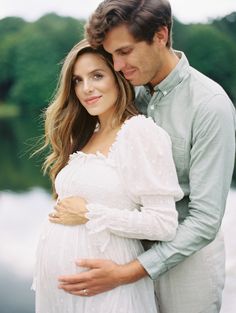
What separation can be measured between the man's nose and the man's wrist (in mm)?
635

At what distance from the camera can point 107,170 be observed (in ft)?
6.70

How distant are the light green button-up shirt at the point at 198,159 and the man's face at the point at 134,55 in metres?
0.12

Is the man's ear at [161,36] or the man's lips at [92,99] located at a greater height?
the man's ear at [161,36]

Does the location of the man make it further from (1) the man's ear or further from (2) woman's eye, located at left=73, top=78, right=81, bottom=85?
(2) woman's eye, located at left=73, top=78, right=81, bottom=85

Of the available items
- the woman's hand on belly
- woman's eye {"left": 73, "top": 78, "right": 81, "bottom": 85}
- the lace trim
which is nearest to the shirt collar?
the lace trim

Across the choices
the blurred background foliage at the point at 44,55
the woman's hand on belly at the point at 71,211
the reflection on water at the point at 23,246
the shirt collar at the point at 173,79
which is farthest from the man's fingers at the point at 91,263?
the blurred background foliage at the point at 44,55

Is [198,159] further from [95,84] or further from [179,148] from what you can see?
[95,84]

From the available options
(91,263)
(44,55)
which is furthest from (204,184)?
(44,55)

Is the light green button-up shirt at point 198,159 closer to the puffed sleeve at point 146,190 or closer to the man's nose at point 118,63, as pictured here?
the puffed sleeve at point 146,190

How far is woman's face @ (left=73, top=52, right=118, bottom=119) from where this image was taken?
2178 mm

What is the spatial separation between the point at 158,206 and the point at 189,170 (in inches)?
7.0

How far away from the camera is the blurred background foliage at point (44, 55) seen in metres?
29.5

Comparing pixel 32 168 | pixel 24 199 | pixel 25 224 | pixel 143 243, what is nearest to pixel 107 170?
pixel 143 243

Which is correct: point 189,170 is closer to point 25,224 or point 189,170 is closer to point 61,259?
point 61,259
